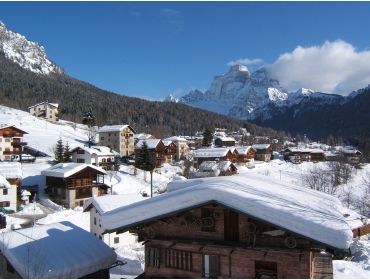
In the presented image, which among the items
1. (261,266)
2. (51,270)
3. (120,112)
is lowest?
(51,270)

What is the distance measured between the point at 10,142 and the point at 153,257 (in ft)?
215

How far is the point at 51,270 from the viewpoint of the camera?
14211 mm

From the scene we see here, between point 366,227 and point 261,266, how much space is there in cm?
3490

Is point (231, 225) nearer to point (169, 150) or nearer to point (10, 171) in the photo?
point (10, 171)

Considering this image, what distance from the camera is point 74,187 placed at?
49.5m

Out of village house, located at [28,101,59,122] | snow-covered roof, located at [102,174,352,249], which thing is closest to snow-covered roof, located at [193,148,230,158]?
village house, located at [28,101,59,122]

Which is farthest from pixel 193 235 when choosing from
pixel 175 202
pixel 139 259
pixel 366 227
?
pixel 366 227

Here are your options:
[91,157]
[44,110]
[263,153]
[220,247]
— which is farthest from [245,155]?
[220,247]

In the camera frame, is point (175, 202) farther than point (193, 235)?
No

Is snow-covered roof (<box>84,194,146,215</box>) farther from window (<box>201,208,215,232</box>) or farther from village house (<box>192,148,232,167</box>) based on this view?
village house (<box>192,148,232,167</box>)

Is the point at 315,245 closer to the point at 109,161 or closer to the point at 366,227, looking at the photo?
the point at 366,227

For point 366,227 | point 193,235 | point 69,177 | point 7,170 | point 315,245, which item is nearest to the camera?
point 315,245

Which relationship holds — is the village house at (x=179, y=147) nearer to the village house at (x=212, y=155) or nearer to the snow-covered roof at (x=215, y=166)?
the village house at (x=212, y=155)

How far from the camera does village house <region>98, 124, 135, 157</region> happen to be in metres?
92.4
